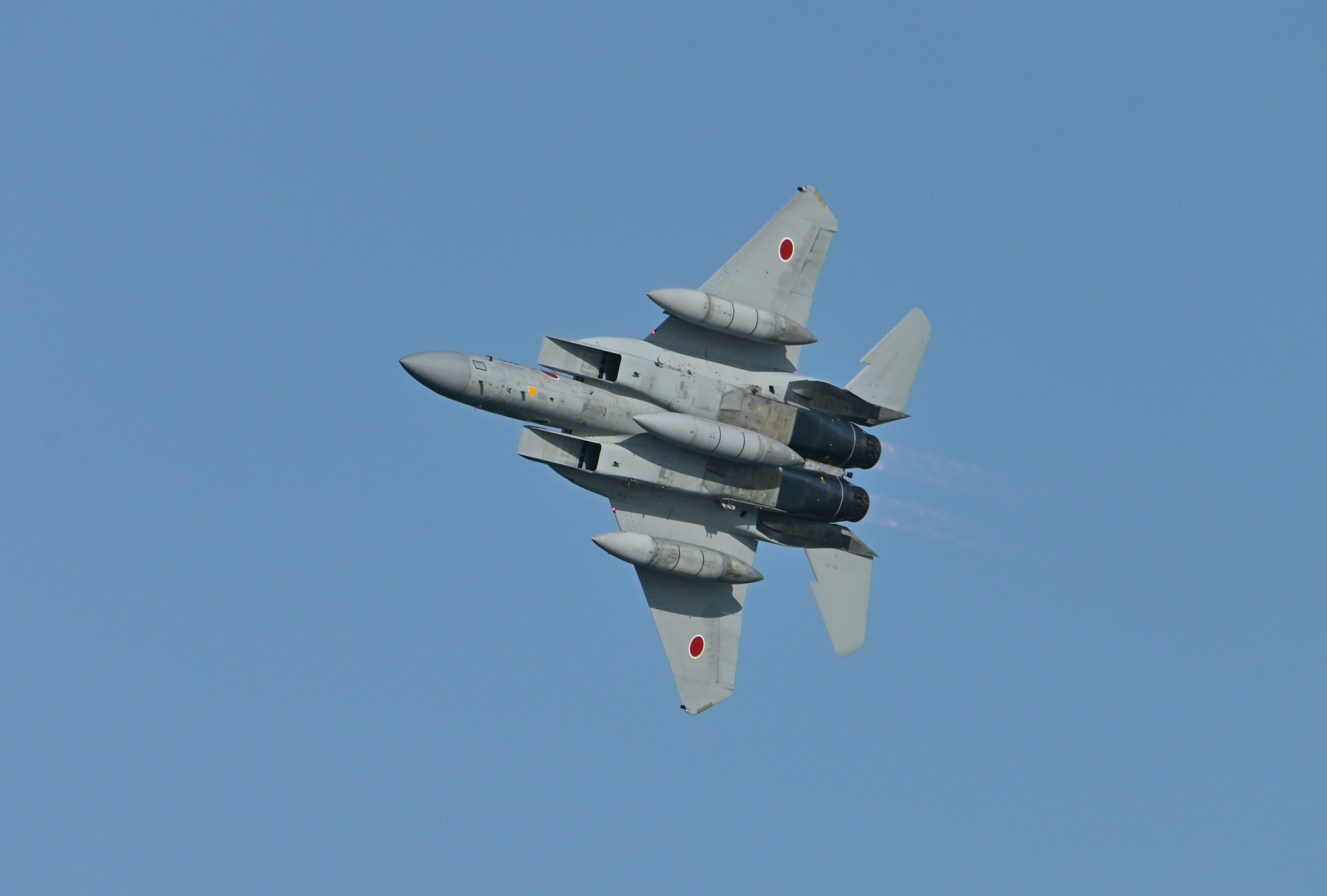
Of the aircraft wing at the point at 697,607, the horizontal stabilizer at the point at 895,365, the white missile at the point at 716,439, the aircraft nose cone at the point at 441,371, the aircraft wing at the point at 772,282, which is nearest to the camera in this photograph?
the aircraft nose cone at the point at 441,371

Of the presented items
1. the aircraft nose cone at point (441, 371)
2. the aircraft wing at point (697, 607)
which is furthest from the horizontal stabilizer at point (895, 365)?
the aircraft nose cone at point (441, 371)

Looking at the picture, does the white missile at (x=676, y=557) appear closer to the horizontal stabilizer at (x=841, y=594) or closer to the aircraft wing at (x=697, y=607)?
the aircraft wing at (x=697, y=607)

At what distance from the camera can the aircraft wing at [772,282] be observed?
126 feet

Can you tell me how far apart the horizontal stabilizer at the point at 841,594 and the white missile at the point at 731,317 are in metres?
6.30

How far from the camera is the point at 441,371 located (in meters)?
34.5

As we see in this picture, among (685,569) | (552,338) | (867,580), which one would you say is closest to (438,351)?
(552,338)

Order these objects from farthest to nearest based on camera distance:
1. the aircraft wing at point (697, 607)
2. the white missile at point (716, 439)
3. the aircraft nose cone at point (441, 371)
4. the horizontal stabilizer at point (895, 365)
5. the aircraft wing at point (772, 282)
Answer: the horizontal stabilizer at point (895, 365) < the aircraft wing at point (697, 607) < the aircraft wing at point (772, 282) < the white missile at point (716, 439) < the aircraft nose cone at point (441, 371)

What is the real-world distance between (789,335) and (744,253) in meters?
2.64

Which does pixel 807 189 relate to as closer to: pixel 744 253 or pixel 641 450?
pixel 744 253

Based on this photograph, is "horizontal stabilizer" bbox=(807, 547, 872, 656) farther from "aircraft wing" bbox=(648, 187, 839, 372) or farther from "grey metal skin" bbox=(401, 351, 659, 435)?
"grey metal skin" bbox=(401, 351, 659, 435)

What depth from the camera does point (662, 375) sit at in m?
37.4

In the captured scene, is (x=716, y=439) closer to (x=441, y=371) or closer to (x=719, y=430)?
(x=719, y=430)

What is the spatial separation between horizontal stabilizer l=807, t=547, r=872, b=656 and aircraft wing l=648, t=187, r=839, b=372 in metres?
5.59

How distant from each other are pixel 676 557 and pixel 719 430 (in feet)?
12.4
